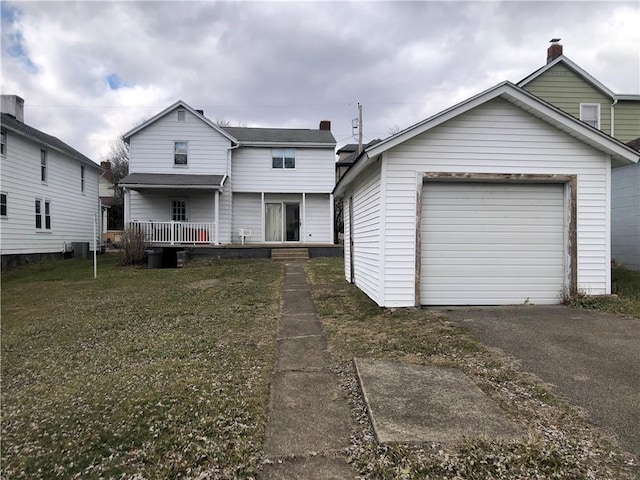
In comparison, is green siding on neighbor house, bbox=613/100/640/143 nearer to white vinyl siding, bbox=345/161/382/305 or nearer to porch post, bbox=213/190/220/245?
white vinyl siding, bbox=345/161/382/305

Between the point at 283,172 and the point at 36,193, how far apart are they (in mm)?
11216

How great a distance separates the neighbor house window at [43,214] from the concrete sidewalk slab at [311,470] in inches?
775

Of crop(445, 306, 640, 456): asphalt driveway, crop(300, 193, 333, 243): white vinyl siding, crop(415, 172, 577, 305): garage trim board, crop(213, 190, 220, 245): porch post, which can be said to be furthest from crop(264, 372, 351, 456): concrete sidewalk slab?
crop(300, 193, 333, 243): white vinyl siding

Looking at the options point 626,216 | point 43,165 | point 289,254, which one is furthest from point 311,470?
point 43,165

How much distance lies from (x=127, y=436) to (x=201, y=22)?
1040 cm

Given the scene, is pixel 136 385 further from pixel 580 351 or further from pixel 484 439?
pixel 580 351

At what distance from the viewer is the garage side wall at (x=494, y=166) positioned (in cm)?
705

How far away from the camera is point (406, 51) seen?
12.2 meters

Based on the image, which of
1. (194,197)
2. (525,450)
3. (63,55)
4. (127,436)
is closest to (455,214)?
(525,450)

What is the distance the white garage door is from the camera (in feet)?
24.3

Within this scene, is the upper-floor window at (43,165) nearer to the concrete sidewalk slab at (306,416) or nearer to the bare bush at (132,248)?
the bare bush at (132,248)

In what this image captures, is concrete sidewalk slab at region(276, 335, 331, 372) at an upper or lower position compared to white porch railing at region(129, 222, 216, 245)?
lower

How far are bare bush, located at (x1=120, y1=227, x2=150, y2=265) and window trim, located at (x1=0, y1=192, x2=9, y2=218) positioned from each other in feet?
14.6

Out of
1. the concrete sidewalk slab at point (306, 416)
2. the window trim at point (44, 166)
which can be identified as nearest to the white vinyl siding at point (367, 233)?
the concrete sidewalk slab at point (306, 416)
